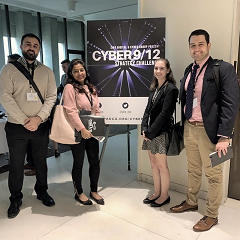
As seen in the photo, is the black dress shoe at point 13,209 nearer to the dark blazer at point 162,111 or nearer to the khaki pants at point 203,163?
the dark blazer at point 162,111

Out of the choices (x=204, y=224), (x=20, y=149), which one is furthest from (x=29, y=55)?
(x=204, y=224)

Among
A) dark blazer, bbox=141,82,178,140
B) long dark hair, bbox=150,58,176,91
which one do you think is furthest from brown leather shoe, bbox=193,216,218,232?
long dark hair, bbox=150,58,176,91

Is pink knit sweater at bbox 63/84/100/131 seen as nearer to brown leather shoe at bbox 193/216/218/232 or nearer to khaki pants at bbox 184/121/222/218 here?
khaki pants at bbox 184/121/222/218

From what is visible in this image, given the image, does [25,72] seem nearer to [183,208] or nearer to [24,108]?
[24,108]

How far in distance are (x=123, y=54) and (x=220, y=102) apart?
3.98ft

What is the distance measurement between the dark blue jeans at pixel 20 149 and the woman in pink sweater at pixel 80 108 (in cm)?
Result: 33

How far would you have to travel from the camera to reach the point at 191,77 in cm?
214

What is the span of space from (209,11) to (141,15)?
2.50ft

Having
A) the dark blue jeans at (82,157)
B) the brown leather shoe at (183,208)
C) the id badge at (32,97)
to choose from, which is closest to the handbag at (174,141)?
the brown leather shoe at (183,208)

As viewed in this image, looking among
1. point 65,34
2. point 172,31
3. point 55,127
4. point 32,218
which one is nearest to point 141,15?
point 172,31

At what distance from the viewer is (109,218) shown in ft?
7.78

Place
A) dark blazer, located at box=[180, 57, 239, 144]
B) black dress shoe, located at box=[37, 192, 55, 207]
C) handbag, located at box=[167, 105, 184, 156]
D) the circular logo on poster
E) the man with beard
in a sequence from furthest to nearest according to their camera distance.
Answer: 1. the circular logo on poster
2. black dress shoe, located at box=[37, 192, 55, 207]
3. handbag, located at box=[167, 105, 184, 156]
4. the man with beard
5. dark blazer, located at box=[180, 57, 239, 144]

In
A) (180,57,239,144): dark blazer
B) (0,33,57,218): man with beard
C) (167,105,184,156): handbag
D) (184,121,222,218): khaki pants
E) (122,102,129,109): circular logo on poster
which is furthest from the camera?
(122,102,129,109): circular logo on poster

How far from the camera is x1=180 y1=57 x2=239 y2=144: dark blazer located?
187 centimetres
